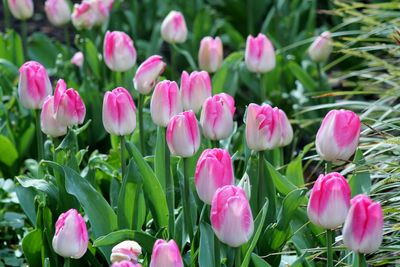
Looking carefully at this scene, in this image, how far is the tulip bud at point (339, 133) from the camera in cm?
179

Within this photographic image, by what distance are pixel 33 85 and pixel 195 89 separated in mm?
385

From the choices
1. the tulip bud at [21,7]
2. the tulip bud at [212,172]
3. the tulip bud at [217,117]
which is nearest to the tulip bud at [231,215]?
the tulip bud at [212,172]

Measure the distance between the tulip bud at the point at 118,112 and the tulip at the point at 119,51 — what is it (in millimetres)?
469

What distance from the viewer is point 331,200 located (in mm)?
1613

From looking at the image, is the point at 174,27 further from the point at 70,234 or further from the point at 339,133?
the point at 70,234

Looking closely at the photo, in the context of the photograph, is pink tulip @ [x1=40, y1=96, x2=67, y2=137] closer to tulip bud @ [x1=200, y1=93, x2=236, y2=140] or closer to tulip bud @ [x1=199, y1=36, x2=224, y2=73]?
tulip bud @ [x1=200, y1=93, x2=236, y2=140]

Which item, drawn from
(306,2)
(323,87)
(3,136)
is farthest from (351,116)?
(306,2)

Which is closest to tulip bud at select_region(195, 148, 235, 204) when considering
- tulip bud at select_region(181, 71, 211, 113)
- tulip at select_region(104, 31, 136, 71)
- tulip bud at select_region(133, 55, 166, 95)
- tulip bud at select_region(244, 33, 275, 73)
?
tulip bud at select_region(181, 71, 211, 113)

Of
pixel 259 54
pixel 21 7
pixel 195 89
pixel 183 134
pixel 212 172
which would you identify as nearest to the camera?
pixel 212 172

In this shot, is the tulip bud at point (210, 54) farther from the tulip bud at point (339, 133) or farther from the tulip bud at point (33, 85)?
the tulip bud at point (339, 133)

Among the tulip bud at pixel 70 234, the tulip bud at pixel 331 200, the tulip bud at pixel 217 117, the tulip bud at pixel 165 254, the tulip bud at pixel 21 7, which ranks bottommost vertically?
the tulip bud at pixel 70 234

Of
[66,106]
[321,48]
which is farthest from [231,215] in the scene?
[321,48]

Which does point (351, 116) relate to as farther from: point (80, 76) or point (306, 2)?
point (306, 2)

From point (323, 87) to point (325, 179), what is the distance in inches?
64.9
